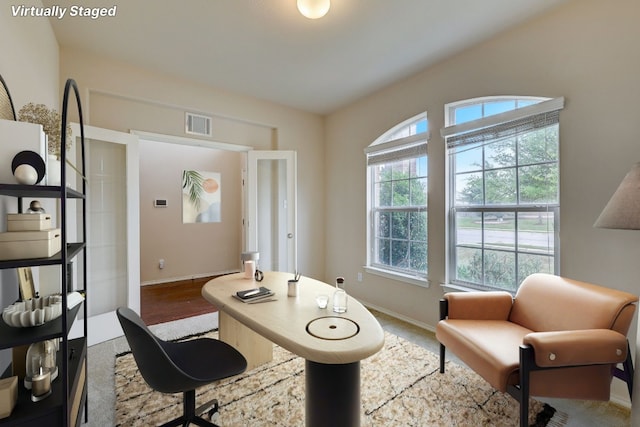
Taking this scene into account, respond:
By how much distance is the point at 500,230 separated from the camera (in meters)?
2.58

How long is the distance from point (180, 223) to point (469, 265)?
187 inches

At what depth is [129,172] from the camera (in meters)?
3.02

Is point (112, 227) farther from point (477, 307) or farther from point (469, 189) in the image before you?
point (469, 189)

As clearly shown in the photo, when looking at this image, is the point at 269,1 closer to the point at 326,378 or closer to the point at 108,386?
the point at 326,378

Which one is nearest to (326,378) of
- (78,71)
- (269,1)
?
(269,1)

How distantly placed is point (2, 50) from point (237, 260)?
4834 millimetres

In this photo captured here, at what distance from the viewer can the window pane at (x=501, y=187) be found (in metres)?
2.49

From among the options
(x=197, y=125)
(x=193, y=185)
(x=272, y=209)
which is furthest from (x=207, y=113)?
(x=193, y=185)

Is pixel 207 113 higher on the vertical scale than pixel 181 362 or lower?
higher

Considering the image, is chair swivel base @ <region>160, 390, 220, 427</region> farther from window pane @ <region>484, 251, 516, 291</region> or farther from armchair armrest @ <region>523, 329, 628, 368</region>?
window pane @ <region>484, 251, 516, 291</region>

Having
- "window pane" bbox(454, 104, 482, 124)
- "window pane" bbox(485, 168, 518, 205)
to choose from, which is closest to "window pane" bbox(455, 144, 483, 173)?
"window pane" bbox(485, 168, 518, 205)

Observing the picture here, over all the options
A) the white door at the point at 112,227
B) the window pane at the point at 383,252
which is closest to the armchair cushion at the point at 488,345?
the window pane at the point at 383,252

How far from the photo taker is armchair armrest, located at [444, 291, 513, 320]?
6.93 ft

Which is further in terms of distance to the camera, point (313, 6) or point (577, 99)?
point (577, 99)
